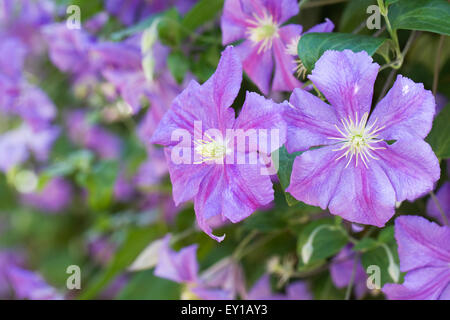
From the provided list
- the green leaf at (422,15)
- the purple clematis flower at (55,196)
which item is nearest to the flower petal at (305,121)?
the green leaf at (422,15)

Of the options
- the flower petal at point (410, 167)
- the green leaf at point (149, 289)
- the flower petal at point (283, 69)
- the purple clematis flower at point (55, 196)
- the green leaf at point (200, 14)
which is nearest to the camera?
the flower petal at point (410, 167)

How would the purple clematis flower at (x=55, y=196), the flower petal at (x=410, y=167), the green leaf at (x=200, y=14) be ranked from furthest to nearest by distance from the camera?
the purple clematis flower at (x=55, y=196), the green leaf at (x=200, y=14), the flower petal at (x=410, y=167)

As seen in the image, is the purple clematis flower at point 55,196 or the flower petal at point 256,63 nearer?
the flower petal at point 256,63

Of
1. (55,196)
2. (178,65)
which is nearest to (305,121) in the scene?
(178,65)

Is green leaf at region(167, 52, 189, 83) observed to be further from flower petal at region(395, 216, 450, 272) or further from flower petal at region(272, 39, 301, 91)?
flower petal at region(395, 216, 450, 272)

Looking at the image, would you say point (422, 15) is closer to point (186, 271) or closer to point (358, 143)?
point (358, 143)

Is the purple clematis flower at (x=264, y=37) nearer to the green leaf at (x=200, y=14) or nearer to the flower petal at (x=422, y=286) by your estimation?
the green leaf at (x=200, y=14)

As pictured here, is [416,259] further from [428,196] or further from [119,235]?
[119,235]
